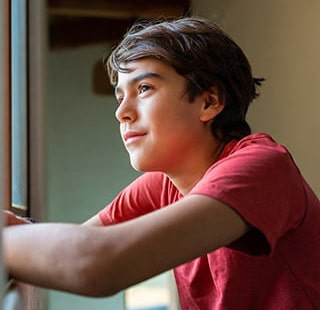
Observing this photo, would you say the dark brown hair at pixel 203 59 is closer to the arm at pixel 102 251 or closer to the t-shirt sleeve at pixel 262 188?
the t-shirt sleeve at pixel 262 188

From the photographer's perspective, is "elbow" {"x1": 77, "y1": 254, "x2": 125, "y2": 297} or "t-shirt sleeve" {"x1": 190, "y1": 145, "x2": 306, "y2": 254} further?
"t-shirt sleeve" {"x1": 190, "y1": 145, "x2": 306, "y2": 254}

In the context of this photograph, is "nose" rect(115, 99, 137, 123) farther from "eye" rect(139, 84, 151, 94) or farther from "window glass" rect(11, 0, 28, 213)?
Answer: "window glass" rect(11, 0, 28, 213)

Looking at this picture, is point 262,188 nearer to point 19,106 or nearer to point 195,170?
point 195,170

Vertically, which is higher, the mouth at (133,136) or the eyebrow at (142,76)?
the eyebrow at (142,76)

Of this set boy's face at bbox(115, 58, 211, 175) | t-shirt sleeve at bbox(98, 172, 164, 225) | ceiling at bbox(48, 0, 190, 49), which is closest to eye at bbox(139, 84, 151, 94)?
boy's face at bbox(115, 58, 211, 175)

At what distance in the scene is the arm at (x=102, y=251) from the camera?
2.22 ft

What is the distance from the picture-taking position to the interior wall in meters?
2.33

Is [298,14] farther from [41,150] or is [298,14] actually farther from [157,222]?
[157,222]

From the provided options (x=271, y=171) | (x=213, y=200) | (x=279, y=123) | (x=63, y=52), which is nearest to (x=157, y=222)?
(x=213, y=200)

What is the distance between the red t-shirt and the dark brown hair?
79 millimetres

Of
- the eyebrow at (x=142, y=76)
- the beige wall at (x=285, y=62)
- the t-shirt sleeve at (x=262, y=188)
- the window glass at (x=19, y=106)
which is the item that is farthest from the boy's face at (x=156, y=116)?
the beige wall at (x=285, y=62)

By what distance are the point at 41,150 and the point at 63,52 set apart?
1.20 metres

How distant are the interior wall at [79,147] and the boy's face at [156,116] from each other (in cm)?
122

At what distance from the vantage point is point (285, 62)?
5.75 feet
